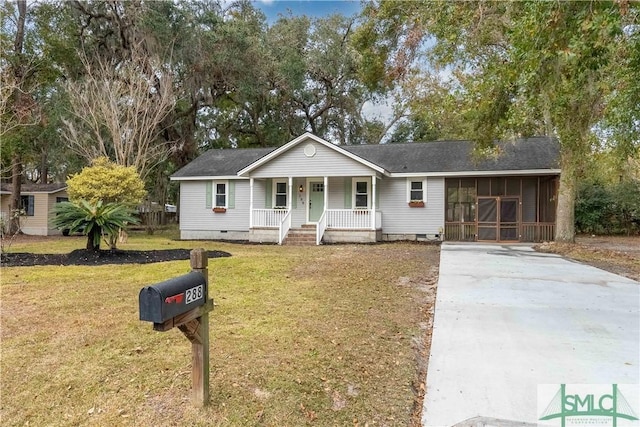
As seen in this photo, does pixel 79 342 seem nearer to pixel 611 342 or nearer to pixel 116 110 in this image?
pixel 611 342

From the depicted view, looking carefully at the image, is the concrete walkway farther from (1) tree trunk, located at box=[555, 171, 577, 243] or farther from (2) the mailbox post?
(1) tree trunk, located at box=[555, 171, 577, 243]

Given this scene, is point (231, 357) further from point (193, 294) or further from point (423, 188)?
point (423, 188)

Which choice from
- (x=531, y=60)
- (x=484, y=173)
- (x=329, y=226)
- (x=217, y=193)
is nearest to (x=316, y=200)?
(x=329, y=226)

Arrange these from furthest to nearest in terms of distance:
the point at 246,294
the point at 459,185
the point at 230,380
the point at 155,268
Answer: the point at 459,185
the point at 155,268
the point at 246,294
the point at 230,380

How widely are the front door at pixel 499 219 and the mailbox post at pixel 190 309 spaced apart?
1417cm

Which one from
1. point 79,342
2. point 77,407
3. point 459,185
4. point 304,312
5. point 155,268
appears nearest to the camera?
point 77,407

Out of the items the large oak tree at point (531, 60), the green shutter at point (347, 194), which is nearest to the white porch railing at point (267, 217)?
the green shutter at point (347, 194)

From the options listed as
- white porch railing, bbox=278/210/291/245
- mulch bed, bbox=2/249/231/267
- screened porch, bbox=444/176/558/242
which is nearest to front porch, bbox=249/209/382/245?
white porch railing, bbox=278/210/291/245

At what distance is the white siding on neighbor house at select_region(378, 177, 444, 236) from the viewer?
15.3 m

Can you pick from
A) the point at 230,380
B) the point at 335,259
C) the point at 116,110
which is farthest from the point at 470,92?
the point at 116,110

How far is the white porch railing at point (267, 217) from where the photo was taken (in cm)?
1560

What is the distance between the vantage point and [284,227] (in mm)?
15102

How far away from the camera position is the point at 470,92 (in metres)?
9.35

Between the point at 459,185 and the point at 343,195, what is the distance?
4555 millimetres
